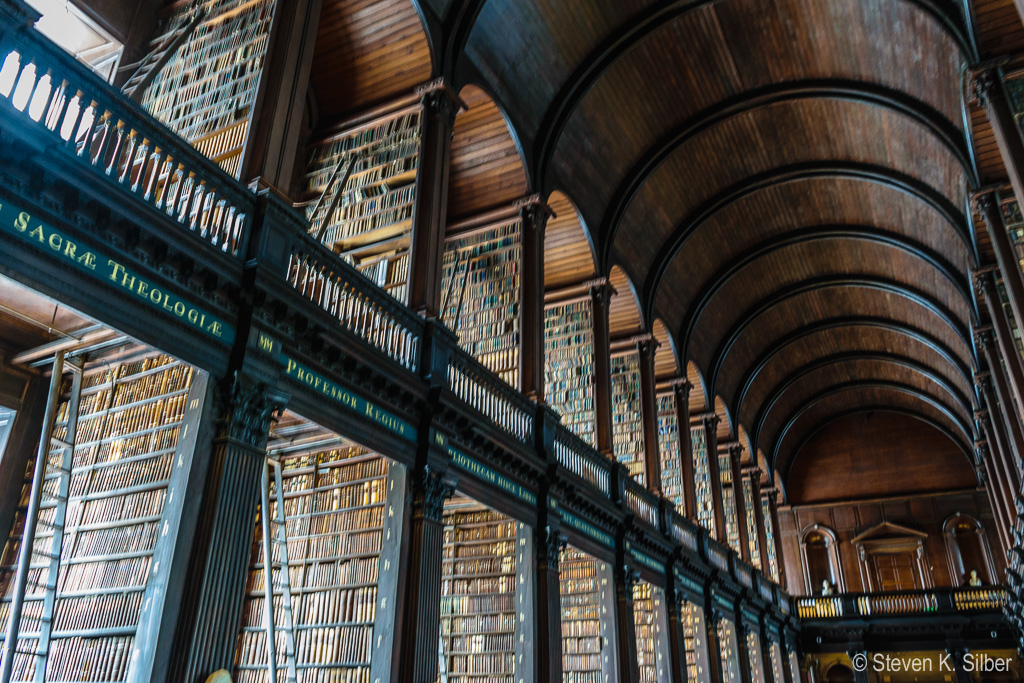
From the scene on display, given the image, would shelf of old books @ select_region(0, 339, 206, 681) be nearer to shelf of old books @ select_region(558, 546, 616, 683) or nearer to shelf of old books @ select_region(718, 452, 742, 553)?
shelf of old books @ select_region(558, 546, 616, 683)

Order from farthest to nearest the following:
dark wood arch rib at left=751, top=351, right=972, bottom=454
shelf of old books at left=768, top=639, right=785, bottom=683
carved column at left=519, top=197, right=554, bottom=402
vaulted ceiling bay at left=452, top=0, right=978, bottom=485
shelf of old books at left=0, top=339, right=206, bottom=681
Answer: dark wood arch rib at left=751, top=351, right=972, bottom=454
shelf of old books at left=768, top=639, right=785, bottom=683
vaulted ceiling bay at left=452, top=0, right=978, bottom=485
carved column at left=519, top=197, right=554, bottom=402
shelf of old books at left=0, top=339, right=206, bottom=681

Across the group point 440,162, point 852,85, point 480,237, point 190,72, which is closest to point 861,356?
point 852,85

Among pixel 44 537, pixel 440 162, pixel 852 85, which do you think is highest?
pixel 852 85

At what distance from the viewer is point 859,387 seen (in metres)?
26.0

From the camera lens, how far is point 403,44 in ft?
30.6

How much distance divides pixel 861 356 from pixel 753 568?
26.5 ft

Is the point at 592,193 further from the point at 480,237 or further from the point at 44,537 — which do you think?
the point at 44,537

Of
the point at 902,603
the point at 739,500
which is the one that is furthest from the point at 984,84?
A: the point at 902,603

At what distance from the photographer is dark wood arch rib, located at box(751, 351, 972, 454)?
23.0 m

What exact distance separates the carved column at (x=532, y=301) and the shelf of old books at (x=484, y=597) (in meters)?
1.86

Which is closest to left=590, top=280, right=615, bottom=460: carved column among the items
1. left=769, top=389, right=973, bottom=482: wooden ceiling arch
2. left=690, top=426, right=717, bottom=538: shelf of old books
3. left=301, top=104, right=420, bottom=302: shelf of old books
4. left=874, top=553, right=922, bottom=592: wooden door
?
left=301, top=104, right=420, bottom=302: shelf of old books

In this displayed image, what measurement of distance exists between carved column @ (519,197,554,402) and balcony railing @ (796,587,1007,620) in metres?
16.9

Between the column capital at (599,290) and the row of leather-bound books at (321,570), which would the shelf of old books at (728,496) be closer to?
the column capital at (599,290)

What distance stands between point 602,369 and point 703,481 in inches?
288
